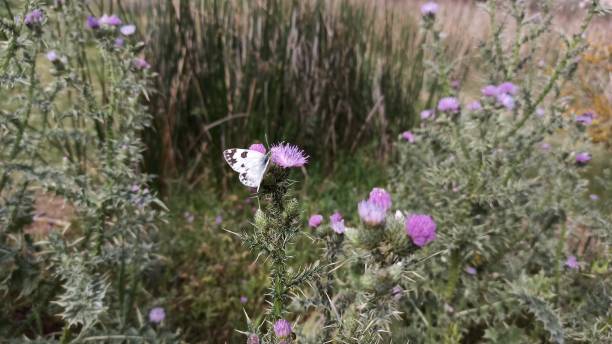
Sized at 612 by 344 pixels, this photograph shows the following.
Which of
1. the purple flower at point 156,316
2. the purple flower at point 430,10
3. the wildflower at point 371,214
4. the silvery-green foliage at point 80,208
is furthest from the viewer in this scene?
the purple flower at point 430,10

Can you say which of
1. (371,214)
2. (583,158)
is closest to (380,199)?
(371,214)

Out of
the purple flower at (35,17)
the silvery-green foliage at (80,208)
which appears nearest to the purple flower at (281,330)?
the silvery-green foliage at (80,208)

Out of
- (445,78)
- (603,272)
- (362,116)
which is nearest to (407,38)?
(362,116)

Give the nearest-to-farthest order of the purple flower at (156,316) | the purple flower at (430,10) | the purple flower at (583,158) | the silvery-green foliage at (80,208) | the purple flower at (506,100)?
the silvery-green foliage at (80,208), the purple flower at (156,316), the purple flower at (506,100), the purple flower at (583,158), the purple flower at (430,10)

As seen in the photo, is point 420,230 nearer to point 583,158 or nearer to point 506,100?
point 506,100

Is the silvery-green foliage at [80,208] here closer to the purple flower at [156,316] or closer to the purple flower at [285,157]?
the purple flower at [156,316]

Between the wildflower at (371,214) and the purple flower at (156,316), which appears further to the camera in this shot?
the purple flower at (156,316)

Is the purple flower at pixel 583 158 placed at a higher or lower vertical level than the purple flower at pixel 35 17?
lower

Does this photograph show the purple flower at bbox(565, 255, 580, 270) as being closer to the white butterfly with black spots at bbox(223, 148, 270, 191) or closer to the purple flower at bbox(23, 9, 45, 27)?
the white butterfly with black spots at bbox(223, 148, 270, 191)
